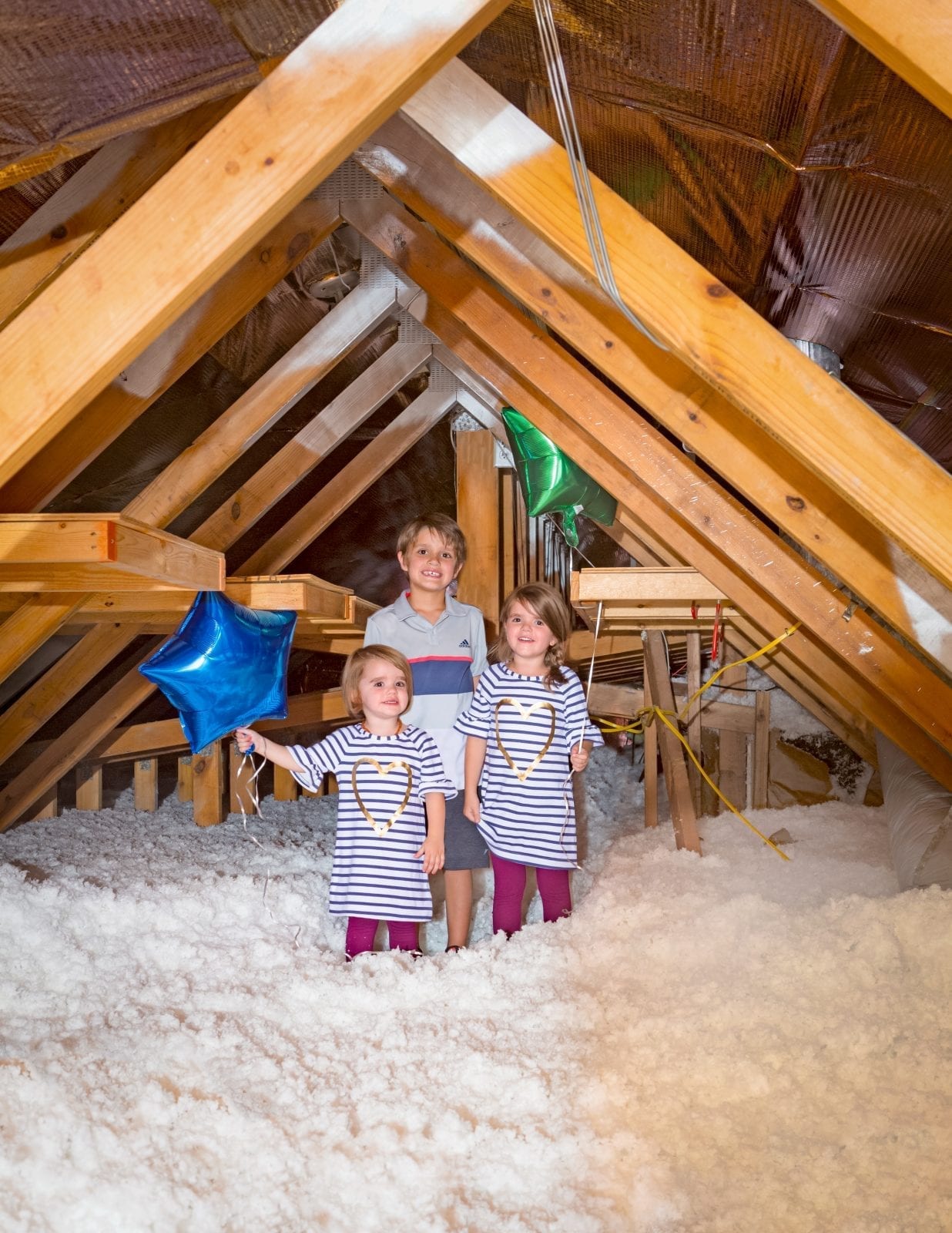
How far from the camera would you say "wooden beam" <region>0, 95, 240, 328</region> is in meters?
1.74

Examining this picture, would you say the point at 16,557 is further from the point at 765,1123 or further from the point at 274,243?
the point at 765,1123

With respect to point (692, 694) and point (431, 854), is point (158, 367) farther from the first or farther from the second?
point (692, 694)

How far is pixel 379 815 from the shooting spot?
2354mm

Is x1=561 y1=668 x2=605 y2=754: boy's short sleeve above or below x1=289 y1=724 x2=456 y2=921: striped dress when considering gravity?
above

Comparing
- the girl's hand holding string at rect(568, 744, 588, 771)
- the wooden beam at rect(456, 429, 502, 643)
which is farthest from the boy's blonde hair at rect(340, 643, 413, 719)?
the wooden beam at rect(456, 429, 502, 643)

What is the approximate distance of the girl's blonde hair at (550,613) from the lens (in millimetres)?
2527

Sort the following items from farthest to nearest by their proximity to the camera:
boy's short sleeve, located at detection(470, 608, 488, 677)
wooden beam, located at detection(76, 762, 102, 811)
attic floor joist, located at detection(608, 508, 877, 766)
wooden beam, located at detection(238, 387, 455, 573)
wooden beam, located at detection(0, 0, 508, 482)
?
wooden beam, located at detection(76, 762, 102, 811) < wooden beam, located at detection(238, 387, 455, 573) < attic floor joist, located at detection(608, 508, 877, 766) < boy's short sleeve, located at detection(470, 608, 488, 677) < wooden beam, located at detection(0, 0, 508, 482)

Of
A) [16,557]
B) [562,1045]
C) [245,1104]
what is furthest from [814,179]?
[245,1104]

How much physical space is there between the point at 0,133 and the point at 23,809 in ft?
11.3

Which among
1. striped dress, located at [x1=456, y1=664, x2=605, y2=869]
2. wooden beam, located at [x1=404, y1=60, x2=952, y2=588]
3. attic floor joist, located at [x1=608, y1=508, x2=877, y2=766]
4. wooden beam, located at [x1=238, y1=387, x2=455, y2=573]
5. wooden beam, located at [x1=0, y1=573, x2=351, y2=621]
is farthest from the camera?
wooden beam, located at [x1=238, y1=387, x2=455, y2=573]

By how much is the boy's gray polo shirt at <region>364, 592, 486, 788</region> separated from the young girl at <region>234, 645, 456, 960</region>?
0.47ft

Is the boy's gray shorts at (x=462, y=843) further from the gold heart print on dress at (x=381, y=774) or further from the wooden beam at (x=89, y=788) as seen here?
the wooden beam at (x=89, y=788)

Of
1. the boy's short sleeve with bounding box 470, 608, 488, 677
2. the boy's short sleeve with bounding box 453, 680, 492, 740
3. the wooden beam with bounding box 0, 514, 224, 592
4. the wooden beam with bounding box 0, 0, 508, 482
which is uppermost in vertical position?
the wooden beam with bounding box 0, 0, 508, 482

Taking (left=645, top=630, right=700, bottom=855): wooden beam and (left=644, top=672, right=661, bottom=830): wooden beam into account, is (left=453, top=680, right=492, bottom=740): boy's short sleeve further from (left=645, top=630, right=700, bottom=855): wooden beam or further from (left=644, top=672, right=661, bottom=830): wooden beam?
(left=644, top=672, right=661, bottom=830): wooden beam
